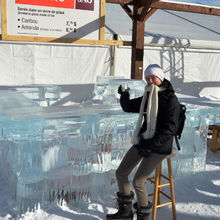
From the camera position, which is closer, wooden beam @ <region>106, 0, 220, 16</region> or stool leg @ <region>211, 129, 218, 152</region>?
stool leg @ <region>211, 129, 218, 152</region>

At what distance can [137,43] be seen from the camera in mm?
6844

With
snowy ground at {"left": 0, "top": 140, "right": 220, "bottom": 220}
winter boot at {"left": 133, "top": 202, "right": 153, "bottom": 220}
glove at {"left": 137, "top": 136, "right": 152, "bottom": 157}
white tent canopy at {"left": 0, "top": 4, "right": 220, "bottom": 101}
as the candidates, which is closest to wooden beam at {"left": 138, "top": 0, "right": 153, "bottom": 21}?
white tent canopy at {"left": 0, "top": 4, "right": 220, "bottom": 101}

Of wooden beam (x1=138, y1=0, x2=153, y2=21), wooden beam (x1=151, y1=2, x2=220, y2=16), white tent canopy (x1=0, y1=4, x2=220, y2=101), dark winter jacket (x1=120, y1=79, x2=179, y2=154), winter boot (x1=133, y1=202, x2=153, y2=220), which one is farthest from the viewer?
white tent canopy (x1=0, y1=4, x2=220, y2=101)

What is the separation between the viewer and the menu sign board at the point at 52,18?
5.05 m

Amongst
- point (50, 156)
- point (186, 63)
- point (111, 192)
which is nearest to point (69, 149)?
point (50, 156)

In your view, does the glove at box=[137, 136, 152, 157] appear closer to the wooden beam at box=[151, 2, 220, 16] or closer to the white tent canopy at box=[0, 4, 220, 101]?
the wooden beam at box=[151, 2, 220, 16]

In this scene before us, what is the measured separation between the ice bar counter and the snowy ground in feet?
0.35

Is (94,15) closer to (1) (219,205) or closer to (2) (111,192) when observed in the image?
(2) (111,192)

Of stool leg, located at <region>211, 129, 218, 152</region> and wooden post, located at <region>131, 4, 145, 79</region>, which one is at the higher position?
wooden post, located at <region>131, 4, 145, 79</region>

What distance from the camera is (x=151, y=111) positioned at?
8.20ft

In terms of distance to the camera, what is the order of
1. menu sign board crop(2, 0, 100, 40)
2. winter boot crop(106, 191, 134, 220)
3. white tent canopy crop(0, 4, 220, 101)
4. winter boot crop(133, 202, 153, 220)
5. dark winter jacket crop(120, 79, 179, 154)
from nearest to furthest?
dark winter jacket crop(120, 79, 179, 154) → winter boot crop(133, 202, 153, 220) → winter boot crop(106, 191, 134, 220) → menu sign board crop(2, 0, 100, 40) → white tent canopy crop(0, 4, 220, 101)

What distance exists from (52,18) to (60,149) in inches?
124

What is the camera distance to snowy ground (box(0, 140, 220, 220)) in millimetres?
2939

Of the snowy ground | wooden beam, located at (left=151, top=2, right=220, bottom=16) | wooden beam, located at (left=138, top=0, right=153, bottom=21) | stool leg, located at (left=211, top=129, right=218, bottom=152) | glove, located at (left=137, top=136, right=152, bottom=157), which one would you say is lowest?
the snowy ground
